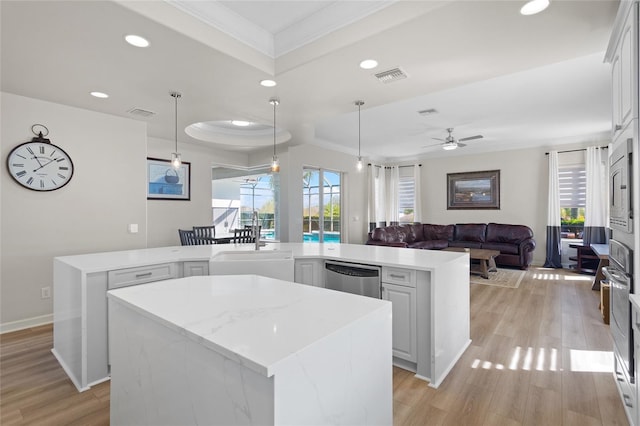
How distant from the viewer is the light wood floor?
1.89 metres

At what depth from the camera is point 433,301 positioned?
2.18m

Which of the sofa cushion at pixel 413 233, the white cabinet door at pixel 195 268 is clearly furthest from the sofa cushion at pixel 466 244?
the white cabinet door at pixel 195 268

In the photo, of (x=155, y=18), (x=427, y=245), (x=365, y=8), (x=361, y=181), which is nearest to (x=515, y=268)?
(x=427, y=245)

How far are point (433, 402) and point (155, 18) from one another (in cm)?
303

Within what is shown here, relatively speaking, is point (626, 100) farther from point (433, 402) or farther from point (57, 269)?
point (57, 269)

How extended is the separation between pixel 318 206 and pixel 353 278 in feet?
14.2

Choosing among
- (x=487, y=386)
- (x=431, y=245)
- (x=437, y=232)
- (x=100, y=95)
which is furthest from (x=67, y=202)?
(x=437, y=232)

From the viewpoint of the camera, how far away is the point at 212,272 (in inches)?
104

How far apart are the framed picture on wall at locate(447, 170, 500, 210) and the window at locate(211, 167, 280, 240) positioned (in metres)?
4.43

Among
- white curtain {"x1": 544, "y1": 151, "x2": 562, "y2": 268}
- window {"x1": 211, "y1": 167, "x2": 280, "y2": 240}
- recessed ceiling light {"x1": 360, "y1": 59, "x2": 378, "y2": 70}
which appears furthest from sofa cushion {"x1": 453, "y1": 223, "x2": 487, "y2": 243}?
recessed ceiling light {"x1": 360, "y1": 59, "x2": 378, "y2": 70}

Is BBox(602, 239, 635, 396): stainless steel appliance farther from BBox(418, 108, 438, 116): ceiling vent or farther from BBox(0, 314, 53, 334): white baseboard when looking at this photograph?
BBox(0, 314, 53, 334): white baseboard

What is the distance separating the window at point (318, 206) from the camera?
675 cm

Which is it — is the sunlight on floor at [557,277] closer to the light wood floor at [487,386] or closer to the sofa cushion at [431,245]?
the sofa cushion at [431,245]

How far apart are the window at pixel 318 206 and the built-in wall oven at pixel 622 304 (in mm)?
4943
